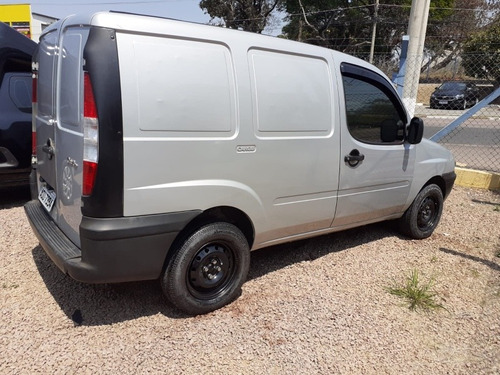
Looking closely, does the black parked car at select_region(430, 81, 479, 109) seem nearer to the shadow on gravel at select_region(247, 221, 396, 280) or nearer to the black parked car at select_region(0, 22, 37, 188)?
the shadow on gravel at select_region(247, 221, 396, 280)

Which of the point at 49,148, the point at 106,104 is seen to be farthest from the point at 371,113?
the point at 49,148

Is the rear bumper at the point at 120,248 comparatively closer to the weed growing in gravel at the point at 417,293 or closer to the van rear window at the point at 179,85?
the van rear window at the point at 179,85

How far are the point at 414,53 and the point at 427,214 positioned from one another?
12.8ft

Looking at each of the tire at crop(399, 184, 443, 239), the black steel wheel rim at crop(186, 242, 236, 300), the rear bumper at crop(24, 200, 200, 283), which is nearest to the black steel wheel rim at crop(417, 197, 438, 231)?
the tire at crop(399, 184, 443, 239)

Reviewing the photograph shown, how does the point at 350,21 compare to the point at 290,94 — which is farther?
the point at 350,21

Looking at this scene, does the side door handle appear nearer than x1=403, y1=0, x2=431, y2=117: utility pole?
Yes

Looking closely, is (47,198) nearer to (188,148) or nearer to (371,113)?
(188,148)

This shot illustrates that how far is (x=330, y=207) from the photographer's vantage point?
383 centimetres

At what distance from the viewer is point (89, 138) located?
8.40 ft

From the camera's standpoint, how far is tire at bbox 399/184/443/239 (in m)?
4.73

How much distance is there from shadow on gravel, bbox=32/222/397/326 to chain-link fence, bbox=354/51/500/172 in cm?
475

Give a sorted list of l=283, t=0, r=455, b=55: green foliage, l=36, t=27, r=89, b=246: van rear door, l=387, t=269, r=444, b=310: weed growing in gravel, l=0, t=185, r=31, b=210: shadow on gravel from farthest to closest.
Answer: l=283, t=0, r=455, b=55: green foliage
l=0, t=185, r=31, b=210: shadow on gravel
l=387, t=269, r=444, b=310: weed growing in gravel
l=36, t=27, r=89, b=246: van rear door

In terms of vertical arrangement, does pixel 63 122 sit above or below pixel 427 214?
above

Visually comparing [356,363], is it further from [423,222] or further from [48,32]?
[48,32]
